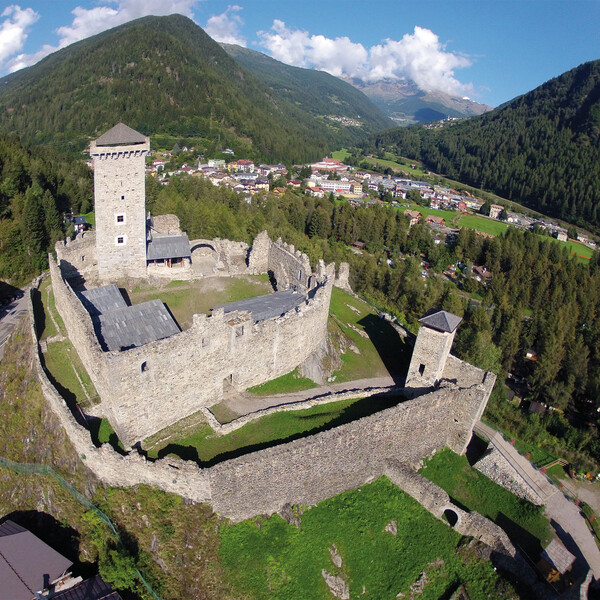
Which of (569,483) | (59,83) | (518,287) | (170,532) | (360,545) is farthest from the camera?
(59,83)

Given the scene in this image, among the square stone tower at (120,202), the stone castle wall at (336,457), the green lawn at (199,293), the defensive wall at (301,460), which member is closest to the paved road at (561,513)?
the stone castle wall at (336,457)

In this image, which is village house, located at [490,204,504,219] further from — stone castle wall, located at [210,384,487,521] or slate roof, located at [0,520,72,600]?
slate roof, located at [0,520,72,600]

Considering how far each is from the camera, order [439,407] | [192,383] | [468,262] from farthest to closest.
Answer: [468,262]
[439,407]
[192,383]

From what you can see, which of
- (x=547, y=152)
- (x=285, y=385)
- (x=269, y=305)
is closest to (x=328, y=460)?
(x=285, y=385)

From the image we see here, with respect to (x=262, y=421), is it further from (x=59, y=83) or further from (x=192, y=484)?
(x=59, y=83)

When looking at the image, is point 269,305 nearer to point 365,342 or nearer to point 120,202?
Answer: point 365,342

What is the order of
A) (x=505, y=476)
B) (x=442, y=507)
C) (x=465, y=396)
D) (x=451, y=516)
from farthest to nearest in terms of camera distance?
1. (x=505, y=476)
2. (x=465, y=396)
3. (x=451, y=516)
4. (x=442, y=507)

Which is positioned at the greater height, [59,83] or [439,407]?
[59,83]

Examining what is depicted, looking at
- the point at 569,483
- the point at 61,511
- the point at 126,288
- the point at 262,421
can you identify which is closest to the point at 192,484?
the point at 262,421
